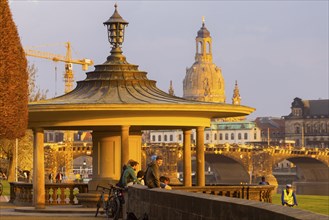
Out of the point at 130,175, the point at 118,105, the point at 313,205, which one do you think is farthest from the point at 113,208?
the point at 313,205

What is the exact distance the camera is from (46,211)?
121 ft

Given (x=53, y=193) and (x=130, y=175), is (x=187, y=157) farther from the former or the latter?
(x=130, y=175)

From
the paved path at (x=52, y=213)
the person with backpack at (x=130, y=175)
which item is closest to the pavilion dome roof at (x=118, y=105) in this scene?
the paved path at (x=52, y=213)

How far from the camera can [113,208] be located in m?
30.6

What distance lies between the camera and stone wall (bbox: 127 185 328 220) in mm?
14297

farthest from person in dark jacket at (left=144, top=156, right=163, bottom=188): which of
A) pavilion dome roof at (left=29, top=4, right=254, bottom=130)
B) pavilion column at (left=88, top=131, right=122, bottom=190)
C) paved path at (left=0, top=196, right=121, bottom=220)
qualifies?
pavilion column at (left=88, top=131, right=122, bottom=190)

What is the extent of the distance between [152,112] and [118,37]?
419cm

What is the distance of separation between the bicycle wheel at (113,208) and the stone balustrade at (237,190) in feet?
6.97

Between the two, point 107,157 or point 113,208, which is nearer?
point 113,208

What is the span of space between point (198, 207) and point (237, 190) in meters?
14.9

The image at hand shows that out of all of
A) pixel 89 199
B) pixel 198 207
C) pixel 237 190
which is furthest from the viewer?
pixel 89 199

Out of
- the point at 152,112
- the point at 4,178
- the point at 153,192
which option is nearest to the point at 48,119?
the point at 152,112

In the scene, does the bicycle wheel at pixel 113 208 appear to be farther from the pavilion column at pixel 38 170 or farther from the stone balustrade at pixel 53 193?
the stone balustrade at pixel 53 193

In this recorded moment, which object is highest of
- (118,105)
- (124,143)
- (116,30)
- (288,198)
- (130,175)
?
(116,30)
